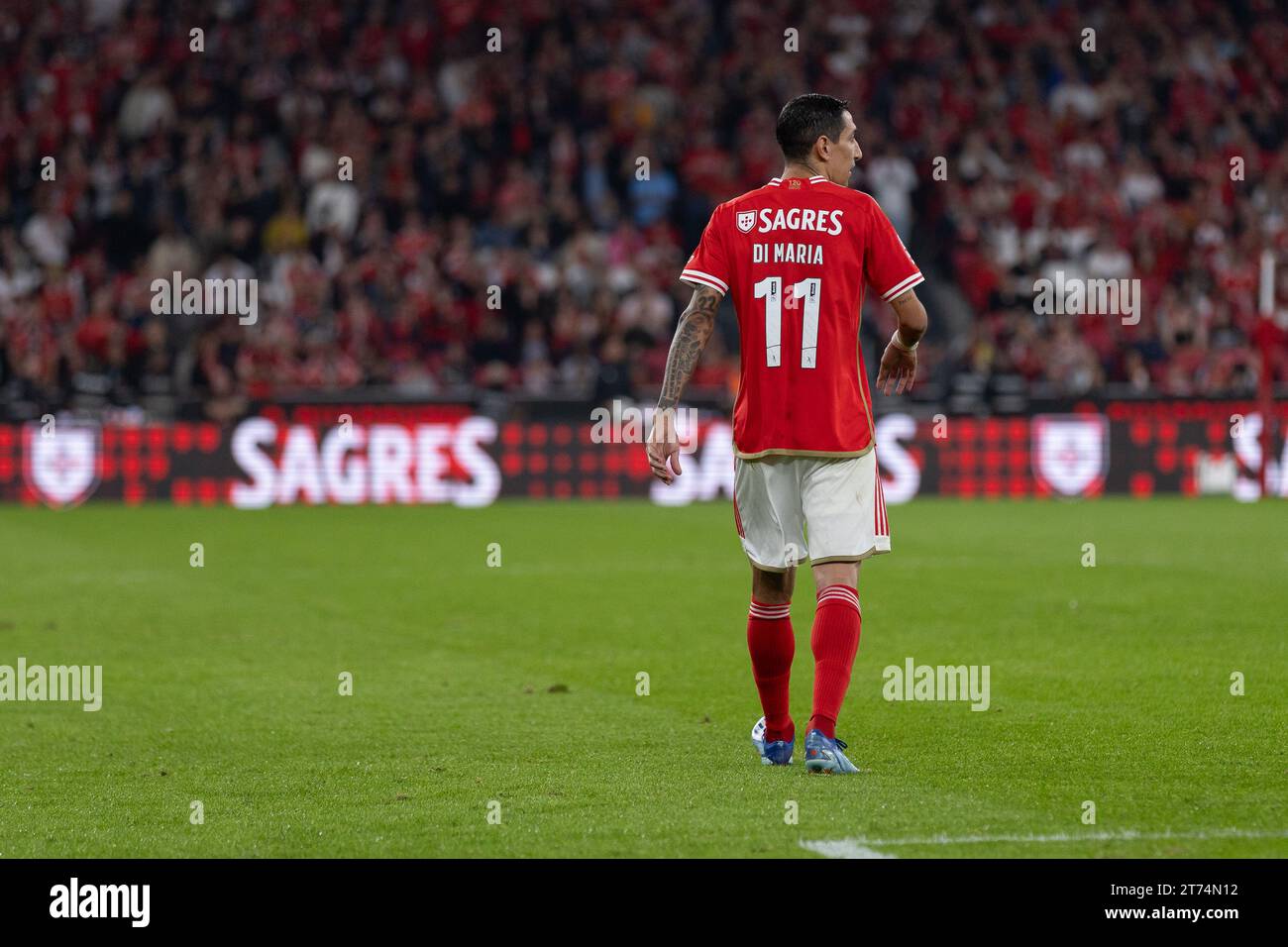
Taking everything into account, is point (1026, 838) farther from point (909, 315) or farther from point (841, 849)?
point (909, 315)

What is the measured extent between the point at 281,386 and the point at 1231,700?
52.2 ft

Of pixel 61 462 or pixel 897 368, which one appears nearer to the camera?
pixel 897 368

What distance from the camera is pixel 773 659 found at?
6664 millimetres

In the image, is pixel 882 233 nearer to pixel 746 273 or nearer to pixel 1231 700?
pixel 746 273

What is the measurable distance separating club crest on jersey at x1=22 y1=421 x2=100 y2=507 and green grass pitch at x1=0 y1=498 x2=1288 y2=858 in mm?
5332

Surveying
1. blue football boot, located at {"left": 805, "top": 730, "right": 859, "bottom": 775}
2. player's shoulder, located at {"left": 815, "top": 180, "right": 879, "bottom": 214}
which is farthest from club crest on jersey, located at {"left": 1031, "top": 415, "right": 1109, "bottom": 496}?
blue football boot, located at {"left": 805, "top": 730, "right": 859, "bottom": 775}

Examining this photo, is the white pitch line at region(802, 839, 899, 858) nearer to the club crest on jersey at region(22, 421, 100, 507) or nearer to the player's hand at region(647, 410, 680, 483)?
the player's hand at region(647, 410, 680, 483)

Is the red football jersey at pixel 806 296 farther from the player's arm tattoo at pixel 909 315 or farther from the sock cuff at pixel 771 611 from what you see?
the sock cuff at pixel 771 611

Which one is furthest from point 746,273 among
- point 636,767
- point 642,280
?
point 642,280

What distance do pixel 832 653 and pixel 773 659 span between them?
0.28m

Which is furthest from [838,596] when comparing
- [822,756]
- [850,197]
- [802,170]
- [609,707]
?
[609,707]
